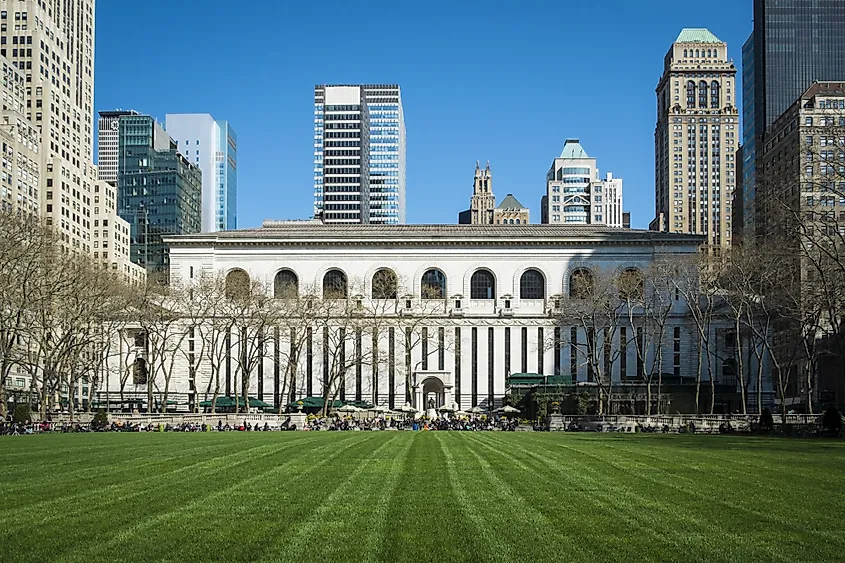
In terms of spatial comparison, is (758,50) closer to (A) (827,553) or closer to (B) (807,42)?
(B) (807,42)

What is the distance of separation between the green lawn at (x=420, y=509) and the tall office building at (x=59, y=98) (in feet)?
392

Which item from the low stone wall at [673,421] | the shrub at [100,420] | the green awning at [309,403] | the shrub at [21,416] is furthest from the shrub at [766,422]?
the green awning at [309,403]

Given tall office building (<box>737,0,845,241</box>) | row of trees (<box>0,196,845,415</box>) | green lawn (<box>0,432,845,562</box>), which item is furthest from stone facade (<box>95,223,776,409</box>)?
green lawn (<box>0,432,845,562</box>)

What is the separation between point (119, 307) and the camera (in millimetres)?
90312

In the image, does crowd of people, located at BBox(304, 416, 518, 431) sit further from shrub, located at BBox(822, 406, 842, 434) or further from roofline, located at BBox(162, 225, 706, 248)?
roofline, located at BBox(162, 225, 706, 248)

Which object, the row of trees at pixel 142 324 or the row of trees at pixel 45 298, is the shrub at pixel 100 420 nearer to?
the row of trees at pixel 45 298

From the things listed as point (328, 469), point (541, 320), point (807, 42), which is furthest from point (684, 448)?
point (807, 42)

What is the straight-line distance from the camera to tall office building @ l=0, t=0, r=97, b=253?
148000 mm

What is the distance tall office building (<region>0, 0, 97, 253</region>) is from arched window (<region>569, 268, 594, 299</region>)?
224 feet

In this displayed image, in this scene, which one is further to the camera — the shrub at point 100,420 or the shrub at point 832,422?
the shrub at point 100,420

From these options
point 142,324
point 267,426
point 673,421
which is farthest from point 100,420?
point 673,421

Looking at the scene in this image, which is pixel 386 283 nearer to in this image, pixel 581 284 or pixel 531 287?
pixel 531 287

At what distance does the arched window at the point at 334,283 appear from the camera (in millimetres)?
125037

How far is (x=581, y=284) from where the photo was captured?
113 m
